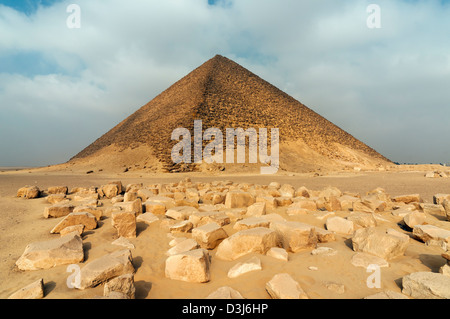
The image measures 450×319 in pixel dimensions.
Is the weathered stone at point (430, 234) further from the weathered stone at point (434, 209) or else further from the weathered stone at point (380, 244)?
the weathered stone at point (434, 209)

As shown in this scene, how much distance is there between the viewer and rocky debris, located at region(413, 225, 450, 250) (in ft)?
9.05

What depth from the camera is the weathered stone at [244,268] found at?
7.12ft

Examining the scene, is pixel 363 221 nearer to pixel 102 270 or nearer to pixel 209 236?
Answer: pixel 209 236

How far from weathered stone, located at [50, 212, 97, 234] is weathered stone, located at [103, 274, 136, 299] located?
88.7 inches

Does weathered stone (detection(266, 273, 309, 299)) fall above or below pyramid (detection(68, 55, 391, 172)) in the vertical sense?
below

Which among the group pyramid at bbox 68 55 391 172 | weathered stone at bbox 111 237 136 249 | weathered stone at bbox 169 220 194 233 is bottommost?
weathered stone at bbox 111 237 136 249

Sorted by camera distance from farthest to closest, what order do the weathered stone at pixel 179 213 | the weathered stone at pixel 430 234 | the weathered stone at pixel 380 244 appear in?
the weathered stone at pixel 179 213
the weathered stone at pixel 430 234
the weathered stone at pixel 380 244

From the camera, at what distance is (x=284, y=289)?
1736 mm

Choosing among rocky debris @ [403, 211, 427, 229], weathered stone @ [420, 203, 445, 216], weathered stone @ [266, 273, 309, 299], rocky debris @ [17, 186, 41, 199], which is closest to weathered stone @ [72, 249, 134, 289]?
weathered stone @ [266, 273, 309, 299]

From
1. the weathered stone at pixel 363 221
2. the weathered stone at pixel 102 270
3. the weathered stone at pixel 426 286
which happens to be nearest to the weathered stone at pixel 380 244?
the weathered stone at pixel 426 286

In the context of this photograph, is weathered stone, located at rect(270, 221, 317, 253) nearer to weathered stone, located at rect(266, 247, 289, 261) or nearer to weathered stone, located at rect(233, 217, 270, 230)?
weathered stone, located at rect(266, 247, 289, 261)

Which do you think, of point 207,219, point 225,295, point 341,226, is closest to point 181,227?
point 207,219

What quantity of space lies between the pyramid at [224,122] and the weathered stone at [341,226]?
63.8 feet

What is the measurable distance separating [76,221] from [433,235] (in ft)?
17.0
